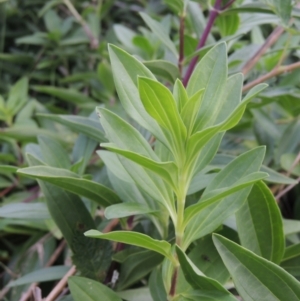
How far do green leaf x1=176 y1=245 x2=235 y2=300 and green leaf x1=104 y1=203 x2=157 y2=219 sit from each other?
0.06m

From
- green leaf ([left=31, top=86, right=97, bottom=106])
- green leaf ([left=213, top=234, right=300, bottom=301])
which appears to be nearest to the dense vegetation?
green leaf ([left=213, top=234, right=300, bottom=301])

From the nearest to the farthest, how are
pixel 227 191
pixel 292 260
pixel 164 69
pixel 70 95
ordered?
pixel 227 191, pixel 292 260, pixel 164 69, pixel 70 95

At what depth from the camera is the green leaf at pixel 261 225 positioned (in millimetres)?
397

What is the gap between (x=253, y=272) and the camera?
1.13 ft

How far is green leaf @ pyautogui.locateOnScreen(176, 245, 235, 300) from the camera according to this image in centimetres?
33

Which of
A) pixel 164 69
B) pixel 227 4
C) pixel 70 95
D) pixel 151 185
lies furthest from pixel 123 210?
pixel 70 95

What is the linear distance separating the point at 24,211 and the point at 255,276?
280mm

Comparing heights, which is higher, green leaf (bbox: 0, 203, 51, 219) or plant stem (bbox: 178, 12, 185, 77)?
plant stem (bbox: 178, 12, 185, 77)

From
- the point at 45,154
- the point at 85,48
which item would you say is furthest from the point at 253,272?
the point at 85,48

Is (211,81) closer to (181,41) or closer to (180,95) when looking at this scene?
(180,95)

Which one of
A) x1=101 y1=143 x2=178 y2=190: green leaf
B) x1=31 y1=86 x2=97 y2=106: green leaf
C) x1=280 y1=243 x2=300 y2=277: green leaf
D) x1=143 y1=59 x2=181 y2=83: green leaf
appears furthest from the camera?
x1=31 y1=86 x2=97 y2=106: green leaf

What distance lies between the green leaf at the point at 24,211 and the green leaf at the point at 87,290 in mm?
131

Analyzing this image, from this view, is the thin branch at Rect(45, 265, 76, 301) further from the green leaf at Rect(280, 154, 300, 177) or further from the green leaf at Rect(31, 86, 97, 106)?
the green leaf at Rect(31, 86, 97, 106)

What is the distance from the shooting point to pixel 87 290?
382 millimetres
